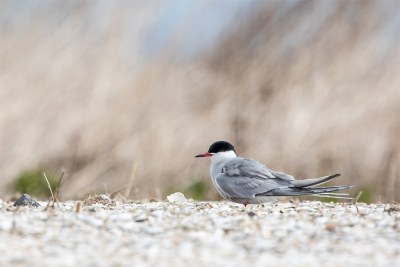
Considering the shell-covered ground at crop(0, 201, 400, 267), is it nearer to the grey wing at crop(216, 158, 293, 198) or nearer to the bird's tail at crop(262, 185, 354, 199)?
the bird's tail at crop(262, 185, 354, 199)

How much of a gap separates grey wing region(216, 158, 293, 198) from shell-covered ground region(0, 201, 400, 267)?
2.59 feet

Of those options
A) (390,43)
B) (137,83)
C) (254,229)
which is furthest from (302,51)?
(254,229)

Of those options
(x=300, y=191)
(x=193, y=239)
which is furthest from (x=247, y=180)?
(x=193, y=239)

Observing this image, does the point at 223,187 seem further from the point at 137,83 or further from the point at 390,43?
the point at 390,43

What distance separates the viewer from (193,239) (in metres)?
2.36

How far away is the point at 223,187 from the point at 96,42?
2.68m

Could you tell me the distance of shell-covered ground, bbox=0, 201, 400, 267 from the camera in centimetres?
202

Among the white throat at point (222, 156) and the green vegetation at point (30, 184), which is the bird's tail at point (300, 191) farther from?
the green vegetation at point (30, 184)

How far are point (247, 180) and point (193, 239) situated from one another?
1.54 m

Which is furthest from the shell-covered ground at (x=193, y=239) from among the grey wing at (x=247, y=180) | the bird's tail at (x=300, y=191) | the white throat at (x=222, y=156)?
the white throat at (x=222, y=156)

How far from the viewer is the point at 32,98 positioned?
5492 millimetres

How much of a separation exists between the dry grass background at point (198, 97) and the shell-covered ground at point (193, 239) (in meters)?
2.52

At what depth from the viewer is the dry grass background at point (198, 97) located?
548 cm

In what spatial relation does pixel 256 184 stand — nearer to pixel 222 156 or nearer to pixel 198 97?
pixel 222 156
